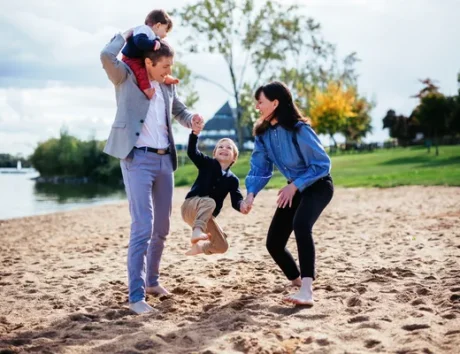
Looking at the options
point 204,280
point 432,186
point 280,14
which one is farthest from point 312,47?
point 204,280

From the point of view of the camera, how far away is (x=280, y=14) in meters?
35.7

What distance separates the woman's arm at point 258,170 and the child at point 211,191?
0.21m

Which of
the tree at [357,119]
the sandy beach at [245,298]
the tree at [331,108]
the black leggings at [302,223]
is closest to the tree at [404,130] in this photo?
the tree at [357,119]

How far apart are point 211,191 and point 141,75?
4.27ft

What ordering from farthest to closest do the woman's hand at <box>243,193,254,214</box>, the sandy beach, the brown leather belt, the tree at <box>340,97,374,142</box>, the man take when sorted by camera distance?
the tree at <box>340,97,374,142</box>
the woman's hand at <box>243,193,254,214</box>
the brown leather belt
the man
the sandy beach

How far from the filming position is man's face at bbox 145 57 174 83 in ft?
15.4

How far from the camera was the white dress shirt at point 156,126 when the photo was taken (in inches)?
186

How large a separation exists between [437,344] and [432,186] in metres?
15.9

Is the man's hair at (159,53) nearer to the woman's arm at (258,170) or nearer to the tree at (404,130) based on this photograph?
the woman's arm at (258,170)

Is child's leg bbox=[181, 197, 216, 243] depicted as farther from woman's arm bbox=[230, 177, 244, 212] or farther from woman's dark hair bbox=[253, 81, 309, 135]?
woman's dark hair bbox=[253, 81, 309, 135]

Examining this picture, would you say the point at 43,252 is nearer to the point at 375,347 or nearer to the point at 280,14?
the point at 375,347

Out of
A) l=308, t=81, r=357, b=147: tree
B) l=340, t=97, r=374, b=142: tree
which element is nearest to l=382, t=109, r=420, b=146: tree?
l=340, t=97, r=374, b=142: tree

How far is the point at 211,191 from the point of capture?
5316 millimetres

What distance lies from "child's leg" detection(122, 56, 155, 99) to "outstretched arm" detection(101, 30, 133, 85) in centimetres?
11
